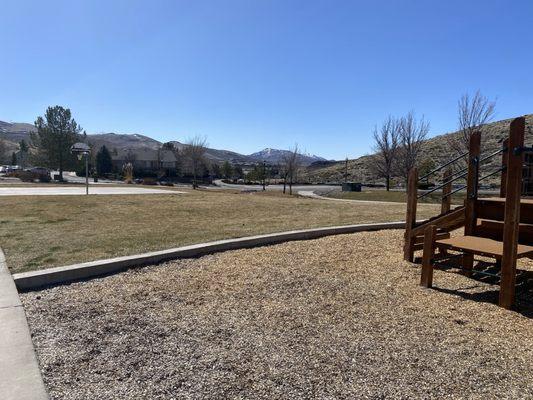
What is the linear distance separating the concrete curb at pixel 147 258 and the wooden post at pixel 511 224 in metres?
3.76

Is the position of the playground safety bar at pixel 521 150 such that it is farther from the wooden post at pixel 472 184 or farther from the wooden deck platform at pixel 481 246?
the wooden post at pixel 472 184

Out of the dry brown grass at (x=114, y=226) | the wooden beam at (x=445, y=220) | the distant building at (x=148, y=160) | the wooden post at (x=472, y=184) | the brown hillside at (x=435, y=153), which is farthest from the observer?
the distant building at (x=148, y=160)

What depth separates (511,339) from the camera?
134 inches

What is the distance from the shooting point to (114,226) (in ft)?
29.5

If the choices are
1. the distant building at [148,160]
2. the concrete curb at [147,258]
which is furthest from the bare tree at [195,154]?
Answer: the concrete curb at [147,258]

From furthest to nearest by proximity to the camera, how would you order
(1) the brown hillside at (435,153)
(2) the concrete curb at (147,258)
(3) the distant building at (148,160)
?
(3) the distant building at (148,160), (1) the brown hillside at (435,153), (2) the concrete curb at (147,258)

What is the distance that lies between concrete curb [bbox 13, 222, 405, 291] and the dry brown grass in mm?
435

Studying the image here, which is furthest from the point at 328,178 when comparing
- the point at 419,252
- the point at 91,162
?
the point at 419,252

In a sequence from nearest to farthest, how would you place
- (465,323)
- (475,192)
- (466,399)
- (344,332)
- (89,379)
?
(466,399) < (89,379) < (344,332) < (465,323) < (475,192)

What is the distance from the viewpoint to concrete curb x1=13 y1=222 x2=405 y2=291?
477 cm

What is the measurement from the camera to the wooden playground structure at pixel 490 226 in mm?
4172

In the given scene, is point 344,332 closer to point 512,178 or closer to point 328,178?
point 512,178

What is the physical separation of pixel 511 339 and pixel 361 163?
81578 millimetres

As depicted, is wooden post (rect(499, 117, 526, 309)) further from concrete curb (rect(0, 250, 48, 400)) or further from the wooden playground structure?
concrete curb (rect(0, 250, 48, 400))
